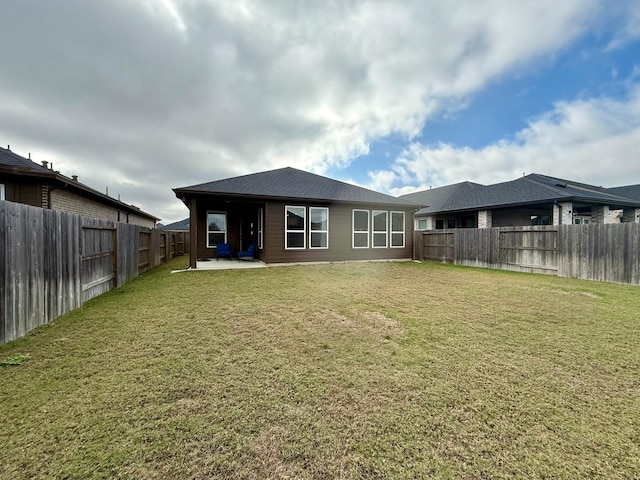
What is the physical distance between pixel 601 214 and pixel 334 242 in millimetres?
14788

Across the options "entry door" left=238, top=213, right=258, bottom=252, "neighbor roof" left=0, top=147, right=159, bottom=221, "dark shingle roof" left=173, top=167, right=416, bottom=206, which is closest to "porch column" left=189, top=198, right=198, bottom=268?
"dark shingle roof" left=173, top=167, right=416, bottom=206

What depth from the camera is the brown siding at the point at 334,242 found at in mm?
11203

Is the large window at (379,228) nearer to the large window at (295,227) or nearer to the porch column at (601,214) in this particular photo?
the large window at (295,227)

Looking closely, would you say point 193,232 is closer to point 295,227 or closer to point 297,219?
point 295,227

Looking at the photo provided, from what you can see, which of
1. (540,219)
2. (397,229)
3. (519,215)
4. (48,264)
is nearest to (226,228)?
(397,229)

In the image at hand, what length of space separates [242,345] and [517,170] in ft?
90.7

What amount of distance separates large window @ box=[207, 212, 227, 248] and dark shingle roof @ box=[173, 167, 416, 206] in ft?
7.13

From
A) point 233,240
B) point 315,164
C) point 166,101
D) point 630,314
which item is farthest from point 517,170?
point 166,101

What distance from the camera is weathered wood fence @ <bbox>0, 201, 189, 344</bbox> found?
3.40 m

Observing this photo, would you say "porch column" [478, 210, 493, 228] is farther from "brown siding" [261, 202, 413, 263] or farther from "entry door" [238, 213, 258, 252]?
"entry door" [238, 213, 258, 252]

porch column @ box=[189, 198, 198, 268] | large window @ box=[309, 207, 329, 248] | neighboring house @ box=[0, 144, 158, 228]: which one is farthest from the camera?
large window @ box=[309, 207, 329, 248]

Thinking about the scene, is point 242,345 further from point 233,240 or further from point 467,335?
point 233,240

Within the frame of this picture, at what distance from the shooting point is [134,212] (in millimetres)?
19125

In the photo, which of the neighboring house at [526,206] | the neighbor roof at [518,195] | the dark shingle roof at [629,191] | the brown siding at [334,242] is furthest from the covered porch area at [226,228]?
the dark shingle roof at [629,191]
